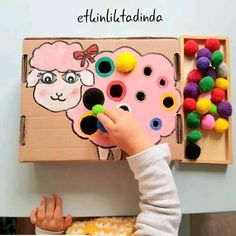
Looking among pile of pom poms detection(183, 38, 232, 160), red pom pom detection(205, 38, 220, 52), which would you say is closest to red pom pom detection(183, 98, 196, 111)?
pile of pom poms detection(183, 38, 232, 160)

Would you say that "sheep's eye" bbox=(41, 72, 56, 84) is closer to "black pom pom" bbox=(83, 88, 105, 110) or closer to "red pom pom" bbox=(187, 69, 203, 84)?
"black pom pom" bbox=(83, 88, 105, 110)

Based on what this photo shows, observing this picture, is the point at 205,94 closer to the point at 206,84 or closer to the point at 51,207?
the point at 206,84

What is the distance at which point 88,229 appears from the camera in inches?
23.5

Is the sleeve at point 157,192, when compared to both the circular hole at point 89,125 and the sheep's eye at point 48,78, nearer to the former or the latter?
the circular hole at point 89,125

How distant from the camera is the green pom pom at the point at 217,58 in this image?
0.63 metres

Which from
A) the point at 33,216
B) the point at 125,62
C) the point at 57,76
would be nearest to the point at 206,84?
the point at 125,62

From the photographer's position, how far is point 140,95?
1.92ft

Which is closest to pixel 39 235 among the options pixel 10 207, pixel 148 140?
pixel 10 207

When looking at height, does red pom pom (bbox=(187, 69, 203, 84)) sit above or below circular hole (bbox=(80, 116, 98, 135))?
above

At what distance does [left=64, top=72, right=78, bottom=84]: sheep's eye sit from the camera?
0.58 meters

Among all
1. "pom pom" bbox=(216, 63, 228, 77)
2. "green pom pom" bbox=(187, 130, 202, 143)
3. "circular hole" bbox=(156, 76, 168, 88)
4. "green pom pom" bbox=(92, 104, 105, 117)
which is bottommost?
"green pom pom" bbox=(187, 130, 202, 143)

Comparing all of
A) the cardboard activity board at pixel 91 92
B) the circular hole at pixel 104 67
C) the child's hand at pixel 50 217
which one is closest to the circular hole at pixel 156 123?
the cardboard activity board at pixel 91 92

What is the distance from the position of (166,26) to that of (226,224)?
1.97 feet

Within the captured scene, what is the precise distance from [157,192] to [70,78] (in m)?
0.22
